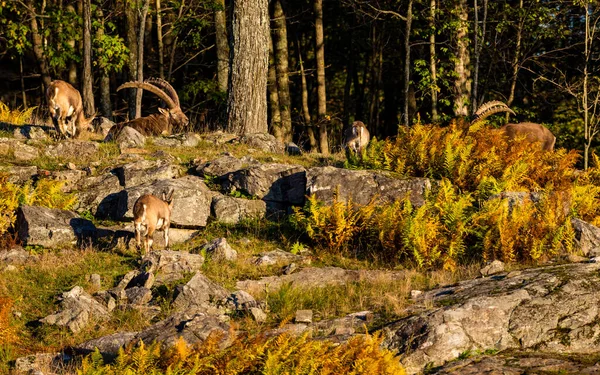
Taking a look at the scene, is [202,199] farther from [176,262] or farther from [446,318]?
[446,318]

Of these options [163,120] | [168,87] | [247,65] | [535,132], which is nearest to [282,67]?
[168,87]

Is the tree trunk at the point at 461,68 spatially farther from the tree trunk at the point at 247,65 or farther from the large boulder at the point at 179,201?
the large boulder at the point at 179,201

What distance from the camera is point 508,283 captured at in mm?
11516

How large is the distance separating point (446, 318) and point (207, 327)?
9.66ft

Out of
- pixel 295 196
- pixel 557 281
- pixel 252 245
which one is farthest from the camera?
pixel 295 196

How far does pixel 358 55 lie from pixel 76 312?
32.4 metres

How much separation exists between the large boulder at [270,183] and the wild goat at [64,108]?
5075 millimetres

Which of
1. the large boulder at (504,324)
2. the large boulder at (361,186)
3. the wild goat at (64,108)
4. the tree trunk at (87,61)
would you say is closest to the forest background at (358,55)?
the tree trunk at (87,61)

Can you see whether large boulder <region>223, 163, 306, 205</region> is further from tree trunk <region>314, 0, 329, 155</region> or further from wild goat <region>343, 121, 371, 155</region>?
tree trunk <region>314, 0, 329, 155</region>

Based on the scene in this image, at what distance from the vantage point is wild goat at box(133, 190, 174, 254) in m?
13.8

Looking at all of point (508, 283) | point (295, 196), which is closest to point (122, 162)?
point (295, 196)

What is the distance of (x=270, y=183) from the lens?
16.5m

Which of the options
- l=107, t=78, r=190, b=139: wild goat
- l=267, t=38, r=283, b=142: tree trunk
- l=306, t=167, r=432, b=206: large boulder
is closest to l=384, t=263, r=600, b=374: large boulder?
l=306, t=167, r=432, b=206: large boulder

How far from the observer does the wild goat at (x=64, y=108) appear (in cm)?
1925
